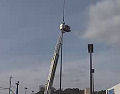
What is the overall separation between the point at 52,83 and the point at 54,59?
2.83m

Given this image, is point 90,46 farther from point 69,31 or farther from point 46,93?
point 46,93

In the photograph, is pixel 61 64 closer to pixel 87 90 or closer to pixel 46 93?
pixel 46 93

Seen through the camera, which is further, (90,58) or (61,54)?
(90,58)

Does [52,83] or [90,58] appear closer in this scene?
[52,83]

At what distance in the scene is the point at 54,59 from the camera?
3459 centimetres

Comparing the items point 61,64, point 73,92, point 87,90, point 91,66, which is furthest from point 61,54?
point 73,92

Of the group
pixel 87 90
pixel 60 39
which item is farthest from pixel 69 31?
pixel 87 90

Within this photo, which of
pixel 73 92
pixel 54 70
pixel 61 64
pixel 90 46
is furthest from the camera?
pixel 73 92

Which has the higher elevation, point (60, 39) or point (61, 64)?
point (60, 39)

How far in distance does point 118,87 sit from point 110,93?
466 cm

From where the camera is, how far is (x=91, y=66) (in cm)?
4416

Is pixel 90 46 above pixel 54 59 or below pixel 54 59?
above

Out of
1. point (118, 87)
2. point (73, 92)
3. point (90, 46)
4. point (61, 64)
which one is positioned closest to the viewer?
point (61, 64)

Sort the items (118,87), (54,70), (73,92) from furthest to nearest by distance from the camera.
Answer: (73,92), (118,87), (54,70)
